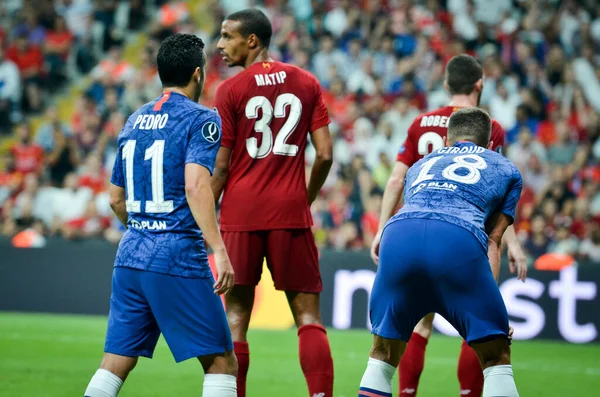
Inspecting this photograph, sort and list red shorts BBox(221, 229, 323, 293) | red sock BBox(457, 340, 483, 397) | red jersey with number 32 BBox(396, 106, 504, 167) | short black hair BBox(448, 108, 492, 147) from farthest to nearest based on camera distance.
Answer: red jersey with number 32 BBox(396, 106, 504, 167) < red sock BBox(457, 340, 483, 397) < red shorts BBox(221, 229, 323, 293) < short black hair BBox(448, 108, 492, 147)

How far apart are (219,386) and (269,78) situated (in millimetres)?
2126

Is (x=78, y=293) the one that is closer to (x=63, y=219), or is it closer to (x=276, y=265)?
(x=63, y=219)

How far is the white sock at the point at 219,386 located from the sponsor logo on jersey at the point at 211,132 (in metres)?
1.18

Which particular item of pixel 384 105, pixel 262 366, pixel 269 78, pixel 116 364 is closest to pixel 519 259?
pixel 269 78

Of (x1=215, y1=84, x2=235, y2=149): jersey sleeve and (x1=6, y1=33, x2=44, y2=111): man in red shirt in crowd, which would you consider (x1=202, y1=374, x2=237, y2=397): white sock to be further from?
(x1=6, y1=33, x2=44, y2=111): man in red shirt in crowd

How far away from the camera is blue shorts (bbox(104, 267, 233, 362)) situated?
4734 mm

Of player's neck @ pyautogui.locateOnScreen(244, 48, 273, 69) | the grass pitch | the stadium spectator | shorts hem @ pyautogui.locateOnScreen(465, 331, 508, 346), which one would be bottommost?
the grass pitch

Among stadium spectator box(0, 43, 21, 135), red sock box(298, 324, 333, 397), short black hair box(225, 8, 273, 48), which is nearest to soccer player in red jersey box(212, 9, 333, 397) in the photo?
red sock box(298, 324, 333, 397)

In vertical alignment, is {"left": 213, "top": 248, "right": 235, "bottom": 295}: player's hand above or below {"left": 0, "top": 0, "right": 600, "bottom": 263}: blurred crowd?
below

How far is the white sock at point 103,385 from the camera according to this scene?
4.77 metres

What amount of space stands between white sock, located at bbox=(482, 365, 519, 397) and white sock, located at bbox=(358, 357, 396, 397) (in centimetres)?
50

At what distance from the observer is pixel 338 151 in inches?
644

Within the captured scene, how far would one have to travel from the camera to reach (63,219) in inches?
642

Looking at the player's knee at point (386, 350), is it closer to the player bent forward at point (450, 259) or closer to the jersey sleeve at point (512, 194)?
the player bent forward at point (450, 259)
